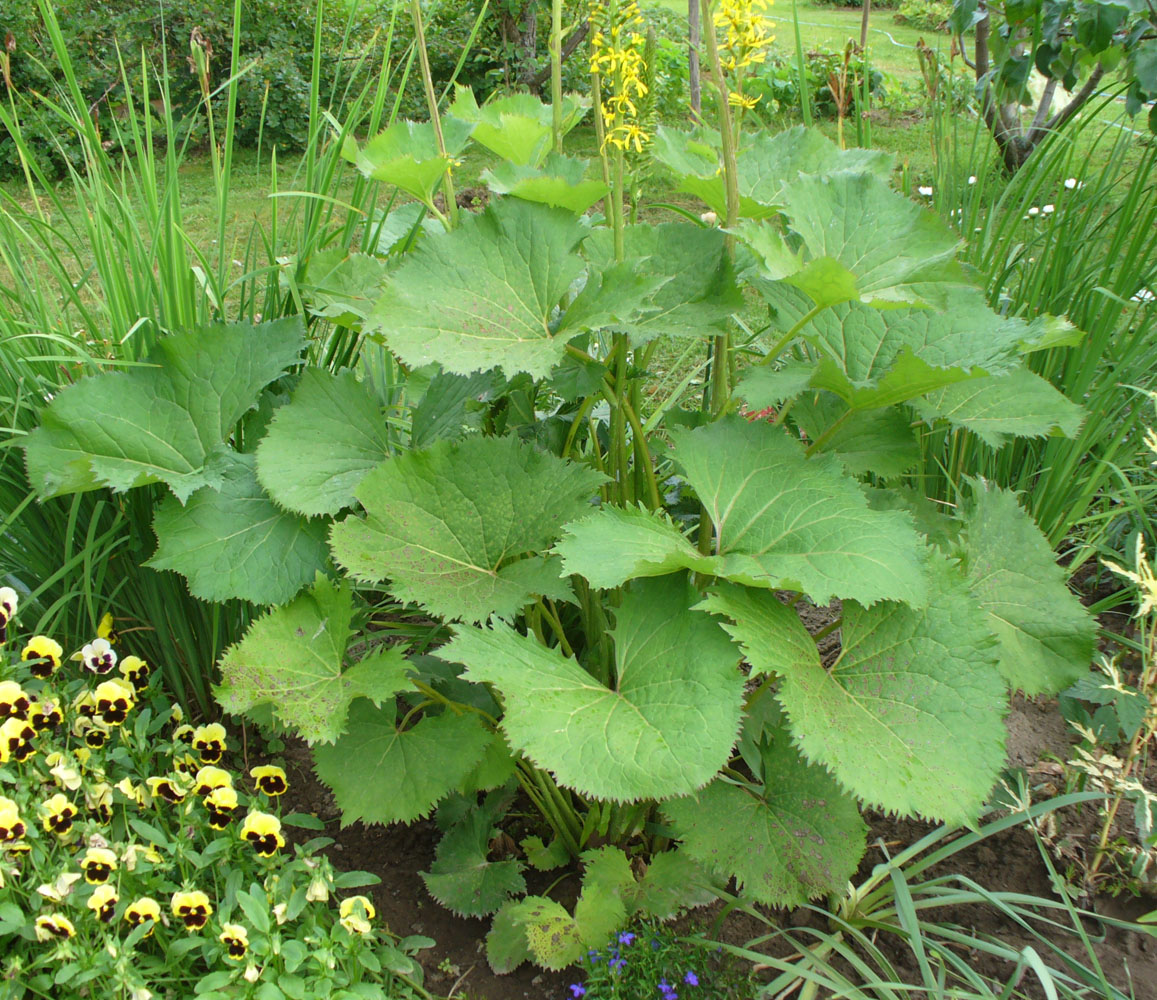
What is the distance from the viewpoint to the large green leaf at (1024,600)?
1.45m

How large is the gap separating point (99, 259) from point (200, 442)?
1.58 ft

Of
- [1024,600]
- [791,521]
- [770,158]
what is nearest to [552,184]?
[770,158]

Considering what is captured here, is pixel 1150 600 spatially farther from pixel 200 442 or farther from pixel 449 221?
pixel 200 442

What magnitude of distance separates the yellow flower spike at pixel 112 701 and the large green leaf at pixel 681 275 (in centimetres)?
101

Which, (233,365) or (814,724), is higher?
(233,365)

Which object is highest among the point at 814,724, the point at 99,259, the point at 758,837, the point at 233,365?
the point at 99,259

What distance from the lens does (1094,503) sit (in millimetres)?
2250

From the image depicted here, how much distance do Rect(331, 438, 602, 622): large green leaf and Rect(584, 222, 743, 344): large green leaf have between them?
248 mm

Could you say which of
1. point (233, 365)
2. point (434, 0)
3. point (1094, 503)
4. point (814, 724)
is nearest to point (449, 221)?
point (233, 365)

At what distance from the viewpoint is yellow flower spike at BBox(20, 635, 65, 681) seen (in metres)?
1.48

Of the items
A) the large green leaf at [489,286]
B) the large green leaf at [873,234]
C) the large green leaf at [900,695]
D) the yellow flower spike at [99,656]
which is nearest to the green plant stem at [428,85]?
the large green leaf at [489,286]

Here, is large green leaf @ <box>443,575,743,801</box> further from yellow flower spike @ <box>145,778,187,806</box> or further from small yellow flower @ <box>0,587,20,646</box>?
small yellow flower @ <box>0,587,20,646</box>

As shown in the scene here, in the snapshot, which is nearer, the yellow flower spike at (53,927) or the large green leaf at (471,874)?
the yellow flower spike at (53,927)

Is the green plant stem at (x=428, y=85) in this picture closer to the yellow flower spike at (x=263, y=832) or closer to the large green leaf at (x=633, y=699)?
the large green leaf at (x=633, y=699)
